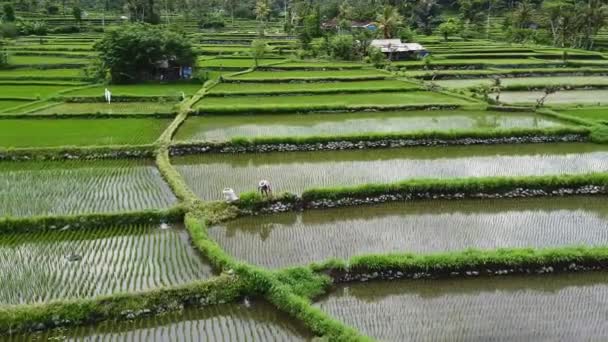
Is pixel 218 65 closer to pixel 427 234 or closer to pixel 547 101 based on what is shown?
pixel 547 101

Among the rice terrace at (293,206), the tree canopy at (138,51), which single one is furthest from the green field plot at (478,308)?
the tree canopy at (138,51)

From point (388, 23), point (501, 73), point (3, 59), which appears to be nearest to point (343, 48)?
point (388, 23)

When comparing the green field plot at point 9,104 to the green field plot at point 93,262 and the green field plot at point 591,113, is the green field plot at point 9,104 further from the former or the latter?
the green field plot at point 591,113

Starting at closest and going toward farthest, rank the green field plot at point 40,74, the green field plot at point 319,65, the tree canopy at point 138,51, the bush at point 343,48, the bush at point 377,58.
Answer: the tree canopy at point 138,51
the green field plot at point 40,74
the green field plot at point 319,65
the bush at point 377,58
the bush at point 343,48

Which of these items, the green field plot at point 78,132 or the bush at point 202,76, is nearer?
the green field plot at point 78,132

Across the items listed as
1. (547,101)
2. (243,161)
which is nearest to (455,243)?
(243,161)

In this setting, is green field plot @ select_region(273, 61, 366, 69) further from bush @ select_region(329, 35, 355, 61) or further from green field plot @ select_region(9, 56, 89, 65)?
green field plot @ select_region(9, 56, 89, 65)

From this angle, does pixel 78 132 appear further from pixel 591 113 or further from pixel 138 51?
pixel 591 113
